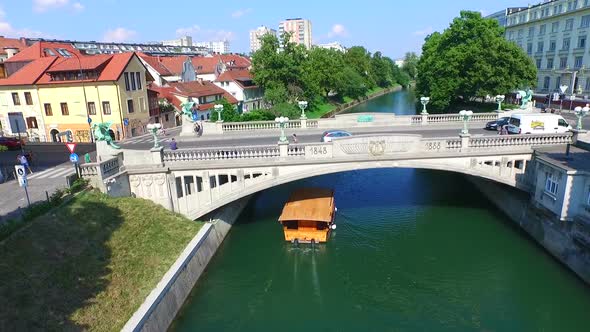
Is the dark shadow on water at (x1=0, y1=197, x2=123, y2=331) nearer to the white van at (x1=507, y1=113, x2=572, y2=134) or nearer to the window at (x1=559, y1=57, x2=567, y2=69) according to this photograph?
the white van at (x1=507, y1=113, x2=572, y2=134)

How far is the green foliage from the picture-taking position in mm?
54812

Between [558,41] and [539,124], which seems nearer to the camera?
[539,124]

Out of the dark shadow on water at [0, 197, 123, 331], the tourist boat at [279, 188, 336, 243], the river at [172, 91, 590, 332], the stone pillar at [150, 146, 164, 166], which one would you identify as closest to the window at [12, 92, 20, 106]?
the river at [172, 91, 590, 332]

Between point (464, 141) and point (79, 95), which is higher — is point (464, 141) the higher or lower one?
the lower one

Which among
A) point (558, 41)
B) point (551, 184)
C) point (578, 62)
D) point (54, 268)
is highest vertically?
point (558, 41)

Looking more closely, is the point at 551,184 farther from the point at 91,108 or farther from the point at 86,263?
the point at 91,108

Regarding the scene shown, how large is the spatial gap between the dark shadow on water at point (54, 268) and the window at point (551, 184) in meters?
24.6

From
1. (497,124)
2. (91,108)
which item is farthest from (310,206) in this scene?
(91,108)

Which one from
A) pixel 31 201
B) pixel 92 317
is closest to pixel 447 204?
pixel 92 317

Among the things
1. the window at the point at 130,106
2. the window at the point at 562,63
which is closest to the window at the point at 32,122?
the window at the point at 130,106

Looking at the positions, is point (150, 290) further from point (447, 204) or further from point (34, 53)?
point (34, 53)

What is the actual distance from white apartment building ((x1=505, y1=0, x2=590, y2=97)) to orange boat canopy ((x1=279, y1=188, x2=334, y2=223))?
62.5 metres

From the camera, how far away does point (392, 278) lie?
23.8 metres

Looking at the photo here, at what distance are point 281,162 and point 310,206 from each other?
5.02 metres
